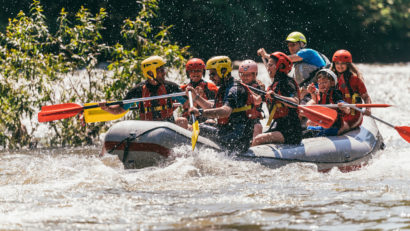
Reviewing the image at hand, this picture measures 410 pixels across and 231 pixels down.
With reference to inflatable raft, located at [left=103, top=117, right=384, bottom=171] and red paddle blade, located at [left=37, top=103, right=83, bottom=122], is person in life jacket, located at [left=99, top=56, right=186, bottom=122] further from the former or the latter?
inflatable raft, located at [left=103, top=117, right=384, bottom=171]

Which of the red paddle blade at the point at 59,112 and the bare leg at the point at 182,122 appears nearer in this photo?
the red paddle blade at the point at 59,112

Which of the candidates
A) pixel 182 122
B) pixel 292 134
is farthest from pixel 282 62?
pixel 182 122

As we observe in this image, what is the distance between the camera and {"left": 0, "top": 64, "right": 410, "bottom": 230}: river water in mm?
5098

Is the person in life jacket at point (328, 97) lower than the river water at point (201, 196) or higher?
higher

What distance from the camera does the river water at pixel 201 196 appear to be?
5098mm

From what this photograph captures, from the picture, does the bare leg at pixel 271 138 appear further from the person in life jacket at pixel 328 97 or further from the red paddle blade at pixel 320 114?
the person in life jacket at pixel 328 97

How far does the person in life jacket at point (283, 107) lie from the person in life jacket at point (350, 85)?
1.18 metres

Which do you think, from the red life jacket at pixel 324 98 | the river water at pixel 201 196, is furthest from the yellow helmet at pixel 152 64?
the red life jacket at pixel 324 98

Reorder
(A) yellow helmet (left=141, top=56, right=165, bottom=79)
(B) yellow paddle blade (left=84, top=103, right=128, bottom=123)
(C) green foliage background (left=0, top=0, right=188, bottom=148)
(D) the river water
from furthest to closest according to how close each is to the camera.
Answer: (C) green foliage background (left=0, top=0, right=188, bottom=148) < (B) yellow paddle blade (left=84, top=103, right=128, bottom=123) < (A) yellow helmet (left=141, top=56, right=165, bottom=79) < (D) the river water

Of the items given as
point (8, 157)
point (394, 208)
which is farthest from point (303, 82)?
point (8, 157)

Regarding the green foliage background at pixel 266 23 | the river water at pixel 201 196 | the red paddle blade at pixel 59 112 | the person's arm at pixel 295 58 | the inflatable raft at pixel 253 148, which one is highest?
the green foliage background at pixel 266 23

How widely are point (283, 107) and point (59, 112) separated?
2.70m

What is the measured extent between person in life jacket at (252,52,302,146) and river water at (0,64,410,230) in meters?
0.45

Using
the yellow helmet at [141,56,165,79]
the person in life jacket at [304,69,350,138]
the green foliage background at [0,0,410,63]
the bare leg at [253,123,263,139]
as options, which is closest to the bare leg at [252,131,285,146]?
the bare leg at [253,123,263,139]
